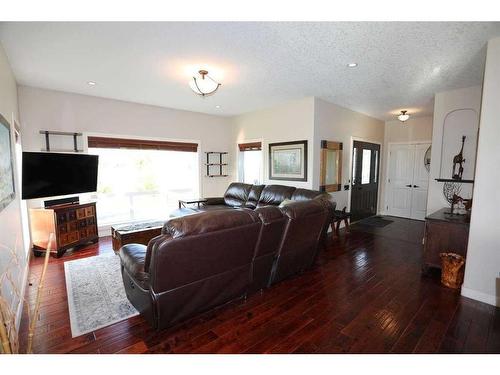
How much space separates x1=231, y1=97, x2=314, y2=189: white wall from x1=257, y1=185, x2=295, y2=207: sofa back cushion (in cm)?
41

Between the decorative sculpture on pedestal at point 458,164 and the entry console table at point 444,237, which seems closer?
the entry console table at point 444,237

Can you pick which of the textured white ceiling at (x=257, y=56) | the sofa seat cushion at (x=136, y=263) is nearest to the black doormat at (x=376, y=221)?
the textured white ceiling at (x=257, y=56)

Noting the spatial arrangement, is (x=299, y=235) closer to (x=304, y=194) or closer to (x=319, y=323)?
(x=319, y=323)

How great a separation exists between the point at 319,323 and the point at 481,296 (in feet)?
6.07

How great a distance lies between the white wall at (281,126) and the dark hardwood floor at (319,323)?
2.35m

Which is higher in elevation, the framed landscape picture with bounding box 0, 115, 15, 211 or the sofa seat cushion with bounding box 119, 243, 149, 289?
the framed landscape picture with bounding box 0, 115, 15, 211

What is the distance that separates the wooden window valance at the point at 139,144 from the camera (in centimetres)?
469

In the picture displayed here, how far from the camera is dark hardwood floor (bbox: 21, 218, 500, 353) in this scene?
1893mm

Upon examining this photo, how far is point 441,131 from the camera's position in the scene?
12.8ft

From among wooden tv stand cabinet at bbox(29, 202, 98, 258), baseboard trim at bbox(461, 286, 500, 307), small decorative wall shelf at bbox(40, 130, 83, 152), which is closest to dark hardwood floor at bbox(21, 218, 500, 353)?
baseboard trim at bbox(461, 286, 500, 307)

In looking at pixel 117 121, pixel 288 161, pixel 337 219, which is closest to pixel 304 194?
pixel 337 219

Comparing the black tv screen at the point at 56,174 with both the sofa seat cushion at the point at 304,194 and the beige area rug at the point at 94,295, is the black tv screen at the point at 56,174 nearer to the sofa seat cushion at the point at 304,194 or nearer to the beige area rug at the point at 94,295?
the beige area rug at the point at 94,295

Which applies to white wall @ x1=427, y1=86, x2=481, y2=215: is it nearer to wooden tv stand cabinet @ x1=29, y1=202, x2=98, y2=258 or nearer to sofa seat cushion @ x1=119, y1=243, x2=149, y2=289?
sofa seat cushion @ x1=119, y1=243, x2=149, y2=289

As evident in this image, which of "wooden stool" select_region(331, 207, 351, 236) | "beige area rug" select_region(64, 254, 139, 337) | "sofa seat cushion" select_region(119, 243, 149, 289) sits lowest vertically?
"beige area rug" select_region(64, 254, 139, 337)
